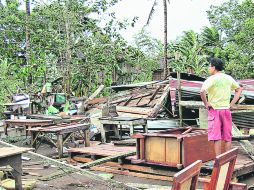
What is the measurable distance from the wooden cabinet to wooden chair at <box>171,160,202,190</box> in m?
4.06

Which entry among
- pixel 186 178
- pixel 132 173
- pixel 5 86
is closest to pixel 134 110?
pixel 5 86

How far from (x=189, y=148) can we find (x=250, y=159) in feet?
4.71

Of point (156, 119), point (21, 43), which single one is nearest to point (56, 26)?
point (21, 43)

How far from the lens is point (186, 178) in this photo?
2.30m

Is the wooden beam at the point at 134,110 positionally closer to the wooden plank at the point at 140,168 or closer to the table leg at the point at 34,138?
the table leg at the point at 34,138

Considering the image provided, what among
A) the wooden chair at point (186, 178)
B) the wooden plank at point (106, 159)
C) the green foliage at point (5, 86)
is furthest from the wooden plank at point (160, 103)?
the wooden chair at point (186, 178)

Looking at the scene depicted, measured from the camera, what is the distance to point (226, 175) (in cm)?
299

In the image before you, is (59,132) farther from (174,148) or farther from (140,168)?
(174,148)

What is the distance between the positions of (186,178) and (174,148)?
443 centimetres

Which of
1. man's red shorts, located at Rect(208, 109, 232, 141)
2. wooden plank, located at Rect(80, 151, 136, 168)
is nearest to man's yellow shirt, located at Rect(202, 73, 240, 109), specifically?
man's red shorts, located at Rect(208, 109, 232, 141)

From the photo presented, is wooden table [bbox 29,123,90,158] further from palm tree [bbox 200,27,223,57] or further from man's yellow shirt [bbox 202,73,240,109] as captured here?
palm tree [bbox 200,27,223,57]

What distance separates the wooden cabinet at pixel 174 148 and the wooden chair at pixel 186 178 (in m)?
4.06

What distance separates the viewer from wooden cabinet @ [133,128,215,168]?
260 inches

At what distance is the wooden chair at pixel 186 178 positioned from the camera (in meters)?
2.16
